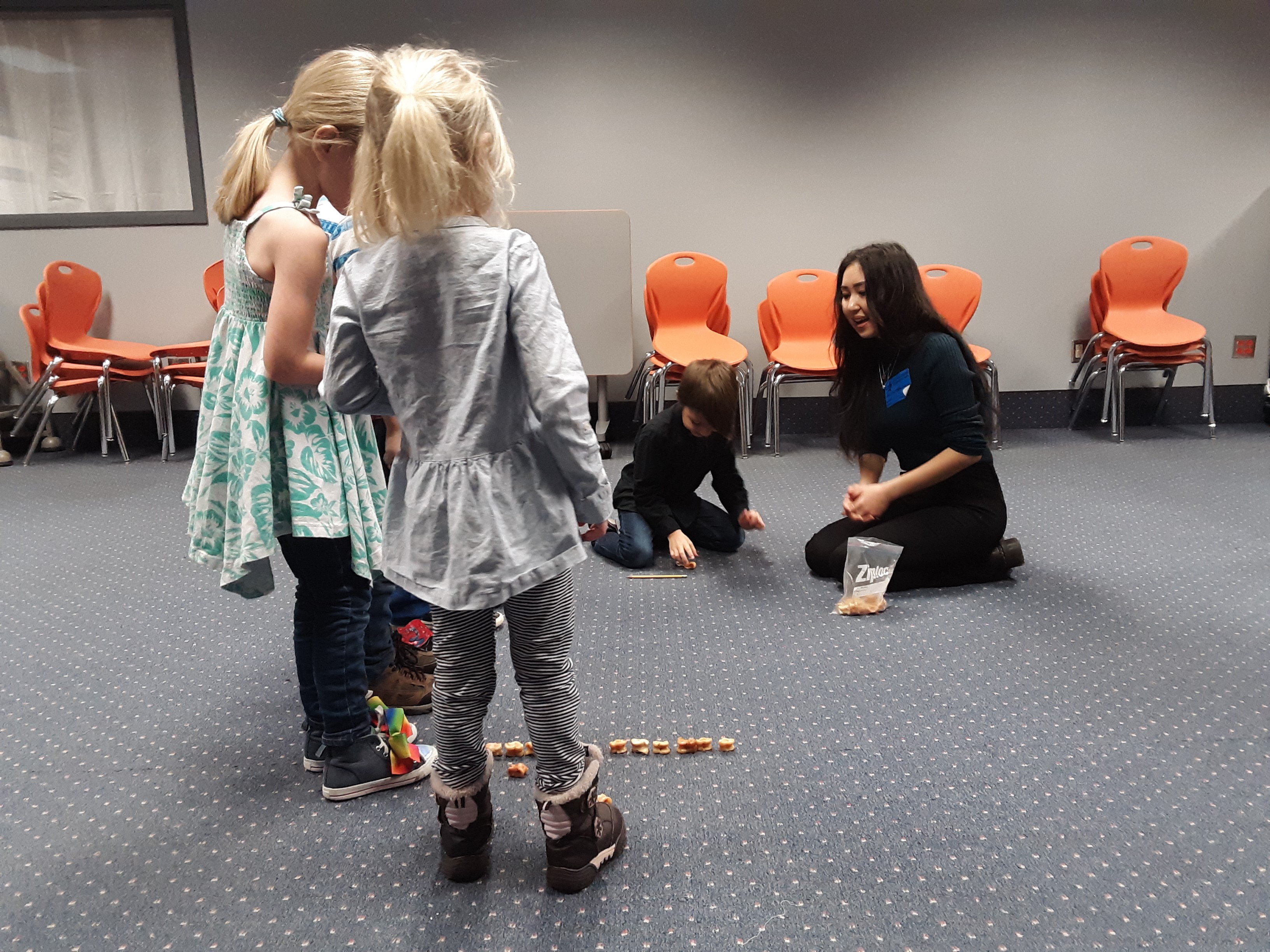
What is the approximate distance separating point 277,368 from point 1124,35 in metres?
5.27

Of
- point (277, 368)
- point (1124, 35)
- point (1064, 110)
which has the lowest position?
point (277, 368)

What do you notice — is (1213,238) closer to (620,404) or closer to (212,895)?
(620,404)

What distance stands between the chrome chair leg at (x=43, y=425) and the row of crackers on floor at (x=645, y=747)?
4025 mm

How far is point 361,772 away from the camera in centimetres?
156

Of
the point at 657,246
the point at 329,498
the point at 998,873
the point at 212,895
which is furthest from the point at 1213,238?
the point at 212,895

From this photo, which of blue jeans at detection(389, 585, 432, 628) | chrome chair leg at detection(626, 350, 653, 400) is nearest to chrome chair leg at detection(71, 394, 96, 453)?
chrome chair leg at detection(626, 350, 653, 400)

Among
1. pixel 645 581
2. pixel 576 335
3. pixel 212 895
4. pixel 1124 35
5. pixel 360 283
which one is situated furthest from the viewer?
pixel 1124 35

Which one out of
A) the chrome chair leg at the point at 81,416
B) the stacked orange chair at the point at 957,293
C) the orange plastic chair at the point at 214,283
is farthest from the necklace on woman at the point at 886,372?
the chrome chair leg at the point at 81,416

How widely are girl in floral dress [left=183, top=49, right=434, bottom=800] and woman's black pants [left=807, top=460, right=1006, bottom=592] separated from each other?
1515 millimetres

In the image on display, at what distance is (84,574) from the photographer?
9.19 feet

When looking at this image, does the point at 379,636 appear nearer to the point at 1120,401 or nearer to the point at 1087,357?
the point at 1120,401

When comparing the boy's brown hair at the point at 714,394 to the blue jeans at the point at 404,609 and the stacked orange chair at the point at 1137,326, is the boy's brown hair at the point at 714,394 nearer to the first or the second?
the blue jeans at the point at 404,609

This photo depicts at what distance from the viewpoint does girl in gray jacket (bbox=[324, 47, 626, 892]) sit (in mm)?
1087

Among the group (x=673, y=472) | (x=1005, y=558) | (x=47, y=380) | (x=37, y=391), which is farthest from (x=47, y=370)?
(x=1005, y=558)
